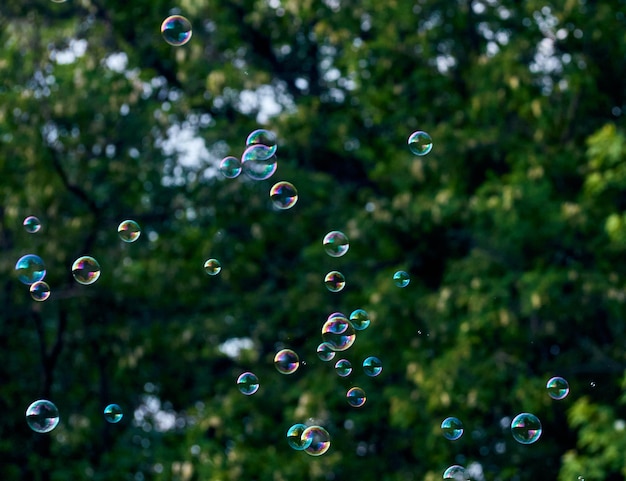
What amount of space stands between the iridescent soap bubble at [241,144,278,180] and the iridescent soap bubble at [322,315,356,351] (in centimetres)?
83

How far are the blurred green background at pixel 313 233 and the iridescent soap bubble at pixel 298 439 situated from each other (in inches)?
73.9

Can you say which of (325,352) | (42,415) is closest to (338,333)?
(325,352)


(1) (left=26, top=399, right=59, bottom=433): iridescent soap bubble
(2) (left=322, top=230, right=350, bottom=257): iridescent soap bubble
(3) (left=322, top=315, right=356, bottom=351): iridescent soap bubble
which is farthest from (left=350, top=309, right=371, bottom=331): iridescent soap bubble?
(1) (left=26, top=399, right=59, bottom=433): iridescent soap bubble

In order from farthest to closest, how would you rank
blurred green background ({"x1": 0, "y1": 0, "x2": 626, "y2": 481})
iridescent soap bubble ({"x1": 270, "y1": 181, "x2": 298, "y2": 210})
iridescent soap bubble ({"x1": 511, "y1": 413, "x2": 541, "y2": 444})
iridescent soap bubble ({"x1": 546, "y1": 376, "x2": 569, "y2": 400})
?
blurred green background ({"x1": 0, "y1": 0, "x2": 626, "y2": 481}) < iridescent soap bubble ({"x1": 546, "y1": 376, "x2": 569, "y2": 400}) < iridescent soap bubble ({"x1": 270, "y1": 181, "x2": 298, "y2": 210}) < iridescent soap bubble ({"x1": 511, "y1": 413, "x2": 541, "y2": 444})

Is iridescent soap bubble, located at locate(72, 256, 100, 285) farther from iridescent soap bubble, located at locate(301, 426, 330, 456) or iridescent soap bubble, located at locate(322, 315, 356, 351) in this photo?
iridescent soap bubble, located at locate(301, 426, 330, 456)

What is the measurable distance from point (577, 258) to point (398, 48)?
186 centimetres

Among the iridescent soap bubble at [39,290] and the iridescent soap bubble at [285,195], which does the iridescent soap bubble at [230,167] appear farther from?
the iridescent soap bubble at [39,290]

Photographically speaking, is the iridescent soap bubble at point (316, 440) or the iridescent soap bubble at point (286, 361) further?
the iridescent soap bubble at point (286, 361)

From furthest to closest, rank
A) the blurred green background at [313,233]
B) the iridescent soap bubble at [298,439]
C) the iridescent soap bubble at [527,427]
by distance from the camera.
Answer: the blurred green background at [313,233] → the iridescent soap bubble at [527,427] → the iridescent soap bubble at [298,439]

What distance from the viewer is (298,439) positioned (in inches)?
220

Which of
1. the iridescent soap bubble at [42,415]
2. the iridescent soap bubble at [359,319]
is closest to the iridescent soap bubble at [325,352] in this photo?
the iridescent soap bubble at [359,319]

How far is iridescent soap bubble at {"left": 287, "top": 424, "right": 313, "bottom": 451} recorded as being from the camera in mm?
5473

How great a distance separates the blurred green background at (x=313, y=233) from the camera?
7.68 m

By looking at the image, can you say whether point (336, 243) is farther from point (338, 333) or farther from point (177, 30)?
point (177, 30)
